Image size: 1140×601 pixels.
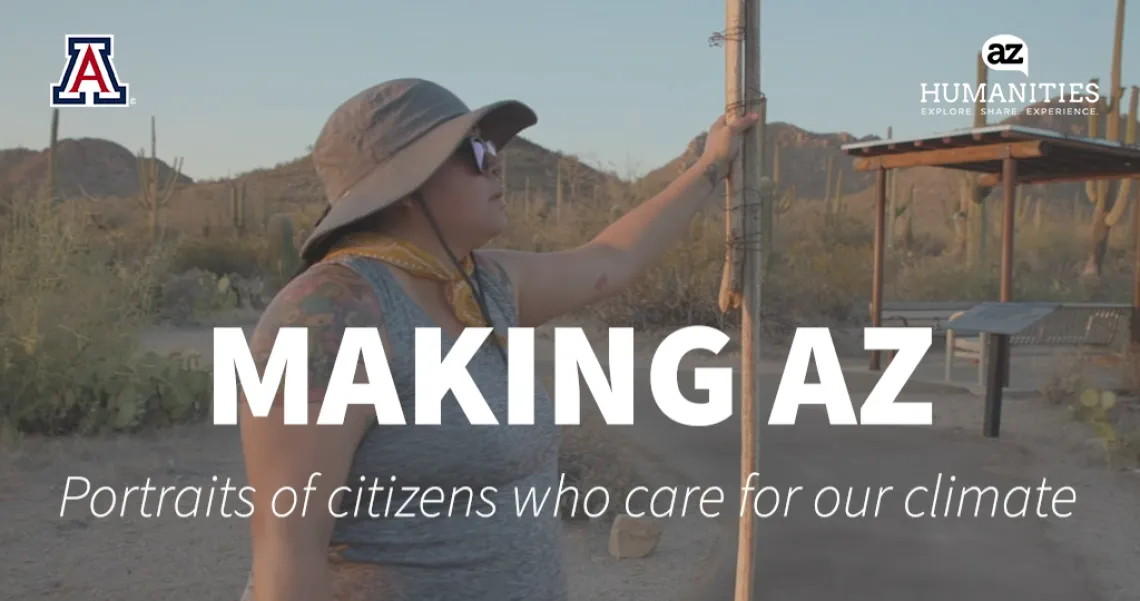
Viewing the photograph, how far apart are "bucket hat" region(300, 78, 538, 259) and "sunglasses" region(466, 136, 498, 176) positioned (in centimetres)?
5

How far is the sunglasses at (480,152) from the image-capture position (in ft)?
6.13

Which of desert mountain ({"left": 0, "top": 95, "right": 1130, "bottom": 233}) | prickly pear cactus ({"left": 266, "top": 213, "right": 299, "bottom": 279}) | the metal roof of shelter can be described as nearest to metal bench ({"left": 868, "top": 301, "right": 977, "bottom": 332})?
the metal roof of shelter

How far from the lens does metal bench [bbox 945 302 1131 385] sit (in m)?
10.8

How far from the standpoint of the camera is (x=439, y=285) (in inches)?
71.0

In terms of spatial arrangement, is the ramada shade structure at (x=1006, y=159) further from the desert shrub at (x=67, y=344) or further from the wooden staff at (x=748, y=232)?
the desert shrub at (x=67, y=344)

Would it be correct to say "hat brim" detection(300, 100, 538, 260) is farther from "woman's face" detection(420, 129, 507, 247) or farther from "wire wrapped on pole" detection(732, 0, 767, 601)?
"wire wrapped on pole" detection(732, 0, 767, 601)

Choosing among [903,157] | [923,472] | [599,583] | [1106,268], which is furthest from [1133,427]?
[1106,268]

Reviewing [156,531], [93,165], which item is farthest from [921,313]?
[93,165]

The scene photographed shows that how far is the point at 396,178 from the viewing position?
1.76 m

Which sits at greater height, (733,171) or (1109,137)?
(1109,137)

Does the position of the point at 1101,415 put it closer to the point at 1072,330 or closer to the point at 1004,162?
the point at 1004,162

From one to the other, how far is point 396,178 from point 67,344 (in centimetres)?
672

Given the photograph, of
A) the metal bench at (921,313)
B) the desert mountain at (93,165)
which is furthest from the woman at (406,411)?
the desert mountain at (93,165)

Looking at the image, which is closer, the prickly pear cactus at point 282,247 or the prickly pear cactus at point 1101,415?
the prickly pear cactus at point 1101,415
